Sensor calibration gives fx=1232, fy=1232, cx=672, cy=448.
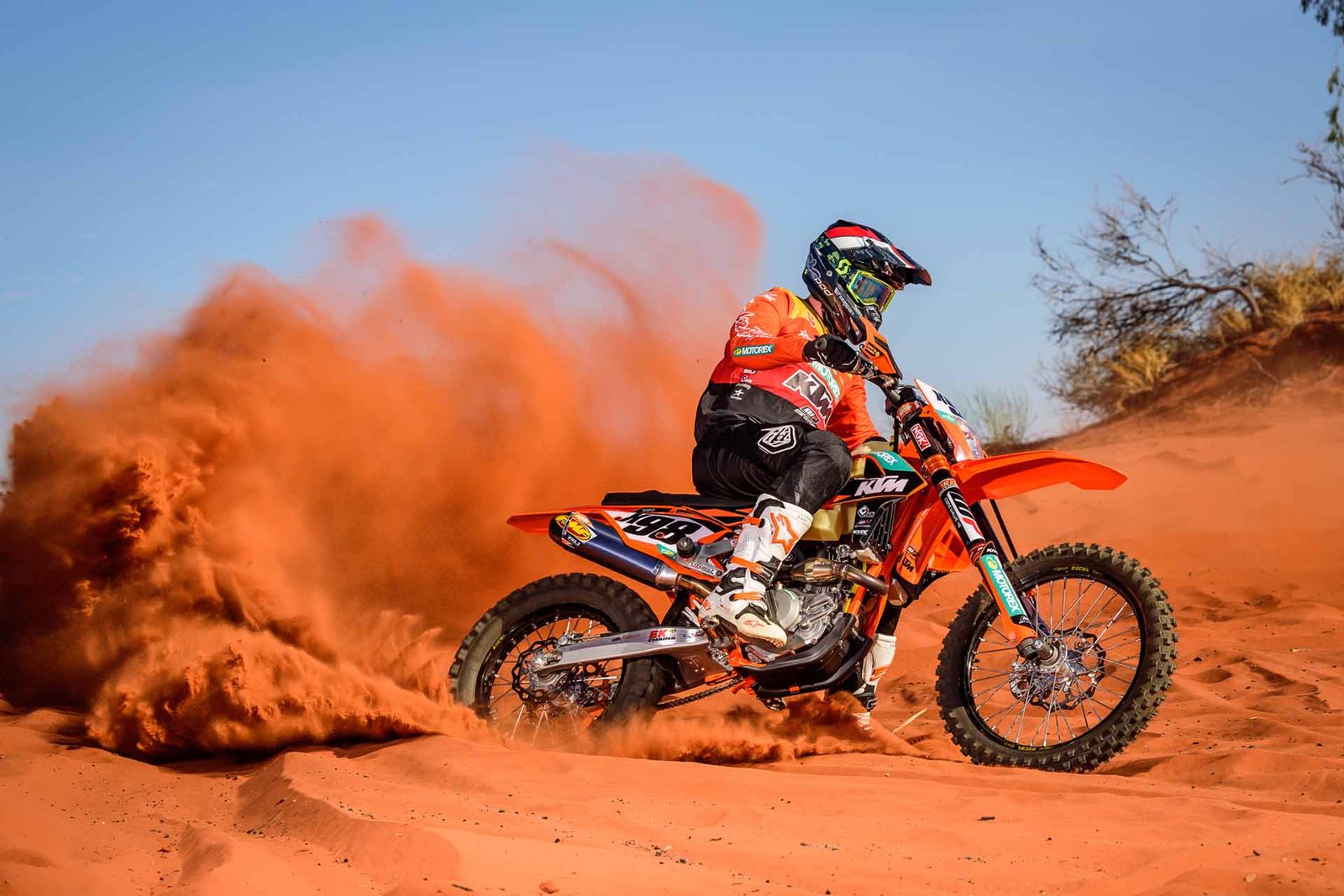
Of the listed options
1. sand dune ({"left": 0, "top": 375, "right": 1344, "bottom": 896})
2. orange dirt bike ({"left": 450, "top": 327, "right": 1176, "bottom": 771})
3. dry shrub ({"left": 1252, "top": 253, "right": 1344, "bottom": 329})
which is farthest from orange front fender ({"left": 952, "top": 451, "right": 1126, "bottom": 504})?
dry shrub ({"left": 1252, "top": 253, "right": 1344, "bottom": 329})

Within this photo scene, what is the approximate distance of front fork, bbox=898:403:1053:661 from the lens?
195 inches

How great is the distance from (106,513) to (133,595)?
457mm

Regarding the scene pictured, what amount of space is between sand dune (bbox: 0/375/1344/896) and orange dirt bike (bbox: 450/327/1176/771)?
291mm

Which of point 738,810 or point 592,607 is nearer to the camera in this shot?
point 738,810

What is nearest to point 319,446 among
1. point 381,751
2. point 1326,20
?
point 381,751

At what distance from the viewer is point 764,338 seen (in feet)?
18.0

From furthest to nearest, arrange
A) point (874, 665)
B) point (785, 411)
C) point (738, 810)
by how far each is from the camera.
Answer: point (785, 411) → point (874, 665) → point (738, 810)

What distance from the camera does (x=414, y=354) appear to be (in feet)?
28.4

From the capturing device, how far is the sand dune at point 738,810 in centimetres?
333

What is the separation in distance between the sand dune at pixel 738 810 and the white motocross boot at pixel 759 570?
59 cm

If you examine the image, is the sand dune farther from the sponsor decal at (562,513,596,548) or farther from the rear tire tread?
the sponsor decal at (562,513,596,548)

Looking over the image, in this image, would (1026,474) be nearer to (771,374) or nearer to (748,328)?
(771,374)

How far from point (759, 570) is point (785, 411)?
833 millimetres

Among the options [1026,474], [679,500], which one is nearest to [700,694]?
[679,500]
